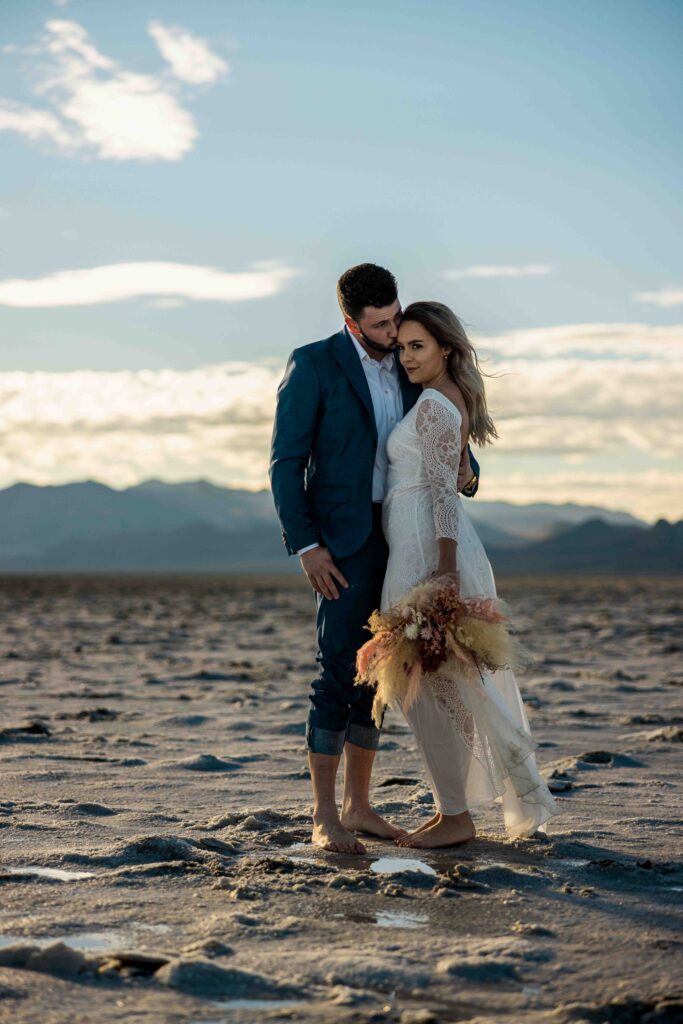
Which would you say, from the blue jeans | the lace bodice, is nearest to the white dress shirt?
the blue jeans

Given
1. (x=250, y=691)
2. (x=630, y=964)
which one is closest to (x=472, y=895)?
(x=630, y=964)

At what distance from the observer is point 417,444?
433 centimetres

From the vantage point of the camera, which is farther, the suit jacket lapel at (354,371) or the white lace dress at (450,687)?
the suit jacket lapel at (354,371)

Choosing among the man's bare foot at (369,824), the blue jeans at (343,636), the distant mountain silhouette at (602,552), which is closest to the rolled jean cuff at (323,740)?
the blue jeans at (343,636)

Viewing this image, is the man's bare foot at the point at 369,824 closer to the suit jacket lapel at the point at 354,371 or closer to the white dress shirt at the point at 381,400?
the white dress shirt at the point at 381,400

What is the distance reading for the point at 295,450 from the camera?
4.43 metres

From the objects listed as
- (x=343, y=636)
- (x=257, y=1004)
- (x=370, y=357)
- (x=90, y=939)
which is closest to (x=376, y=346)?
(x=370, y=357)

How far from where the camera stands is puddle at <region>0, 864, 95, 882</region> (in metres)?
3.65

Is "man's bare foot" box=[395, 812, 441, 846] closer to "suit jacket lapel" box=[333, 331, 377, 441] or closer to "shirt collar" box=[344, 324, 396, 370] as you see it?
"suit jacket lapel" box=[333, 331, 377, 441]

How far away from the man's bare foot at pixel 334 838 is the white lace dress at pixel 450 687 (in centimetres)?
35

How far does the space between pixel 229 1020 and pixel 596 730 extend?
16.2 ft

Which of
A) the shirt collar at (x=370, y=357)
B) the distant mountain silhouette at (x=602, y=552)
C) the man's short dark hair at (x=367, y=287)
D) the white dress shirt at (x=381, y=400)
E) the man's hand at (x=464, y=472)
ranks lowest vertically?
the distant mountain silhouette at (x=602, y=552)

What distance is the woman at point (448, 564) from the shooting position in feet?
14.0

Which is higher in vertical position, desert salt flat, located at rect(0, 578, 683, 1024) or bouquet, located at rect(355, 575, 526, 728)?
bouquet, located at rect(355, 575, 526, 728)
